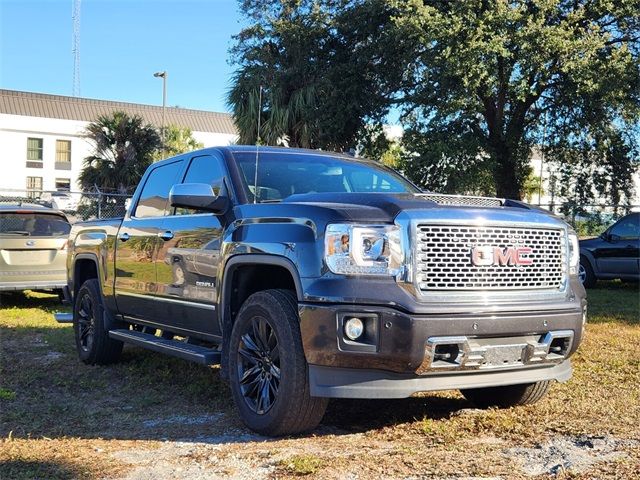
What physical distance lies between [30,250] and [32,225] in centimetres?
39

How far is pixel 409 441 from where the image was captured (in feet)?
14.2

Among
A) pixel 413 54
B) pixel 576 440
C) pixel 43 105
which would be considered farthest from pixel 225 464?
pixel 43 105

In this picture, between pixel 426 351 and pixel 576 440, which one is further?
pixel 576 440

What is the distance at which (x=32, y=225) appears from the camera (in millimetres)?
10805

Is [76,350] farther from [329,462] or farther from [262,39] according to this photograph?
[262,39]

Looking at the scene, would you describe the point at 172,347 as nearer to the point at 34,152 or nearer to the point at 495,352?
the point at 495,352

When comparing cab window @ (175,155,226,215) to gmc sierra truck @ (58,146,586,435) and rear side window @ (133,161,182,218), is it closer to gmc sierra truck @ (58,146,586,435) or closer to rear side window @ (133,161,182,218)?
gmc sierra truck @ (58,146,586,435)

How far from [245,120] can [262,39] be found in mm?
2650

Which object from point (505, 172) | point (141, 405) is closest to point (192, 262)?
point (141, 405)

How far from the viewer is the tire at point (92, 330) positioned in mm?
6887

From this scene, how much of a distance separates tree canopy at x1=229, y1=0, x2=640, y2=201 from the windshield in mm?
10281

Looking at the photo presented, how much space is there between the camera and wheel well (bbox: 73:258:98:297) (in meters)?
7.45

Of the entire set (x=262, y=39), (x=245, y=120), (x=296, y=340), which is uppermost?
(x=262, y=39)

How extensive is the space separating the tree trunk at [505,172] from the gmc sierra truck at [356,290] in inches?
532
